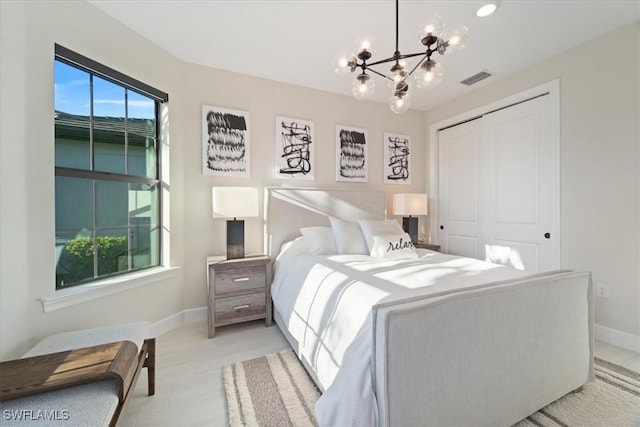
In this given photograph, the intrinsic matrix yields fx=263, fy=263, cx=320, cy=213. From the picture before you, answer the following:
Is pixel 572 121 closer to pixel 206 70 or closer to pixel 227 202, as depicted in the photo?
pixel 227 202

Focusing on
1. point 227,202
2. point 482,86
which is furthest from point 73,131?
point 482,86

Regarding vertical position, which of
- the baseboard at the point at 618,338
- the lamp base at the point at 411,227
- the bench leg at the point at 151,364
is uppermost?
the lamp base at the point at 411,227

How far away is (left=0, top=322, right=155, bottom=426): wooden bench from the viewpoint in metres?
0.98

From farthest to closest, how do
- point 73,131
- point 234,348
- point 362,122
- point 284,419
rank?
point 362,122
point 234,348
point 73,131
point 284,419

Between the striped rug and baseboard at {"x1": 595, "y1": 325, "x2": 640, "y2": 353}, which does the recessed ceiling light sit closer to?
the striped rug

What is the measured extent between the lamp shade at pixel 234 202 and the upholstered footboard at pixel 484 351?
74.1 inches

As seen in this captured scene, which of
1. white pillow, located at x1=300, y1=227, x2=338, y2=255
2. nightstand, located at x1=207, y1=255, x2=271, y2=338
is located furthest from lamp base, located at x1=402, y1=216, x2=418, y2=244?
nightstand, located at x1=207, y1=255, x2=271, y2=338

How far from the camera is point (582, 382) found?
5.30ft

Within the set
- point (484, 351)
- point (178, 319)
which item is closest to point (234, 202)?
point (178, 319)

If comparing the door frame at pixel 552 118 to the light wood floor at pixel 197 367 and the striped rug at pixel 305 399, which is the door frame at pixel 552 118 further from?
the striped rug at pixel 305 399

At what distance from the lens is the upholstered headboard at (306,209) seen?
2986mm

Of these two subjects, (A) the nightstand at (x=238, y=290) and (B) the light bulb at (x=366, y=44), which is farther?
(A) the nightstand at (x=238, y=290)

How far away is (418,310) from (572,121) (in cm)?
284

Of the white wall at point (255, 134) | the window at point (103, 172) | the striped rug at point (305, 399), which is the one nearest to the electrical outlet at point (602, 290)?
the striped rug at point (305, 399)
